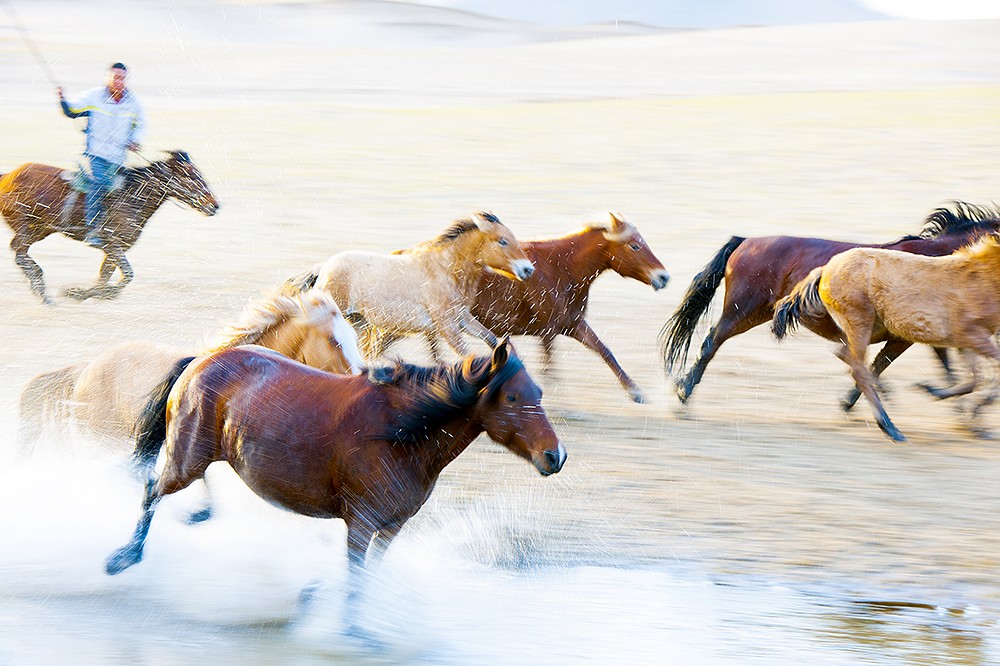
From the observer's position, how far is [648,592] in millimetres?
4953

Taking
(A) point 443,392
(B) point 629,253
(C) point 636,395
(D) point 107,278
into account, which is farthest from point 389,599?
(D) point 107,278

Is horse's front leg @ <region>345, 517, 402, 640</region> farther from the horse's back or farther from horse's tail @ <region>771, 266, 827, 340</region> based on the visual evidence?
horse's tail @ <region>771, 266, 827, 340</region>

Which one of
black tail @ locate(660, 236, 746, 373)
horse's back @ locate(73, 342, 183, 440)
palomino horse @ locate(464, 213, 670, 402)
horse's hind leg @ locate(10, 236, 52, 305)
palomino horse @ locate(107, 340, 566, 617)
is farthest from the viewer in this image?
horse's hind leg @ locate(10, 236, 52, 305)

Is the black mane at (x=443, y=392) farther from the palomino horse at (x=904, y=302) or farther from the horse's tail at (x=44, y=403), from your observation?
the palomino horse at (x=904, y=302)

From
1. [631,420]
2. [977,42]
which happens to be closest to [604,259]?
[631,420]

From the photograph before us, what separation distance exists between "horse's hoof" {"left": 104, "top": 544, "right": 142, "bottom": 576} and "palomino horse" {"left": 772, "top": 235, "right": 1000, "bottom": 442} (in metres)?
3.95

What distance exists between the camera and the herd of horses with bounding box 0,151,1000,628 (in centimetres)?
419

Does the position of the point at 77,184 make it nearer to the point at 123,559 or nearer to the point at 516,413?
the point at 123,559

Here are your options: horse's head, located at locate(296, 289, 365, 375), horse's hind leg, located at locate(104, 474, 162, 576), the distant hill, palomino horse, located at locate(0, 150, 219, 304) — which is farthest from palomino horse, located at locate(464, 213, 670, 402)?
the distant hill

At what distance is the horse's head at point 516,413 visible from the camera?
4008mm

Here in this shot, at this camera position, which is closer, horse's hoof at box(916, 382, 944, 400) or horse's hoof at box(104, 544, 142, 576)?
horse's hoof at box(104, 544, 142, 576)

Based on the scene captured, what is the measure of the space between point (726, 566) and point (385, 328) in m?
2.70

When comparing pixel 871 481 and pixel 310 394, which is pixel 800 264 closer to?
pixel 871 481

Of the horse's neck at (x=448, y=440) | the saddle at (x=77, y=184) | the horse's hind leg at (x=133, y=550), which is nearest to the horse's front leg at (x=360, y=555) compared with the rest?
the horse's neck at (x=448, y=440)
